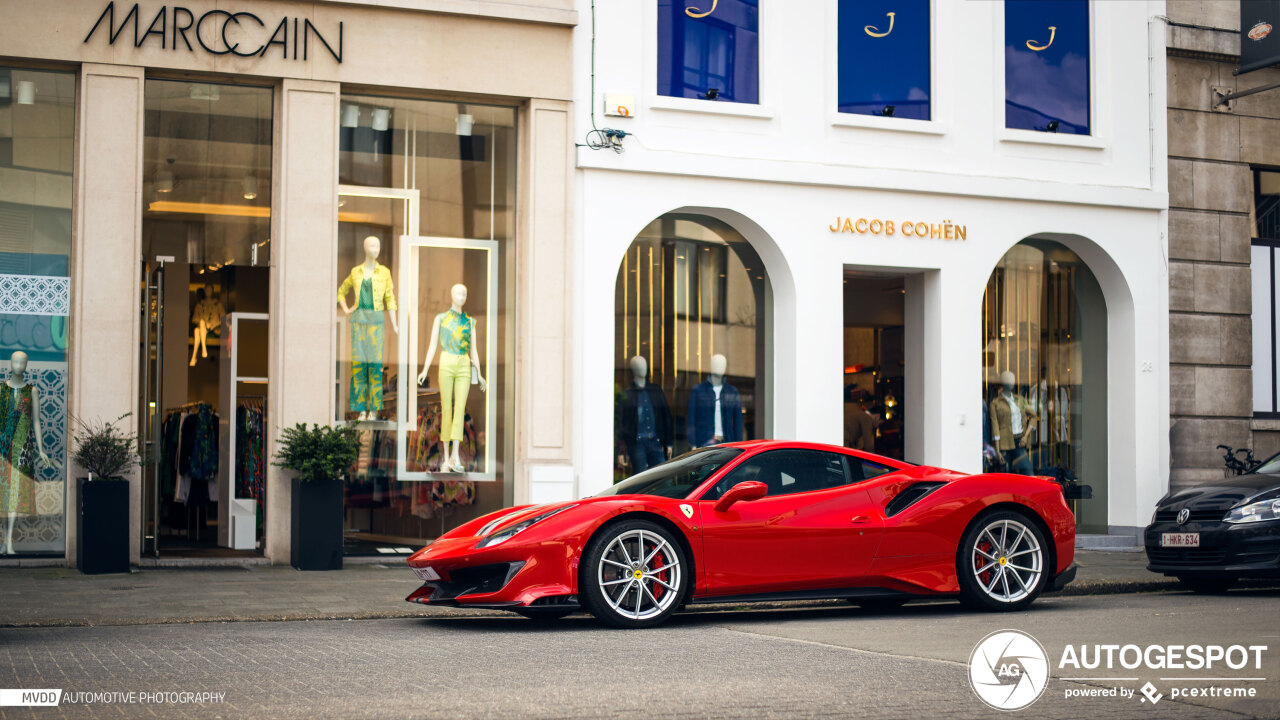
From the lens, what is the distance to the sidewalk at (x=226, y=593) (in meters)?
9.70

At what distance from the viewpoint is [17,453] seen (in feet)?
45.2

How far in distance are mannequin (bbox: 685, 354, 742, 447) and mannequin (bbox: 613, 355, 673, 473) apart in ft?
1.21

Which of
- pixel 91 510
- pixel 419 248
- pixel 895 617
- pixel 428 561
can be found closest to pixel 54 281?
pixel 91 510

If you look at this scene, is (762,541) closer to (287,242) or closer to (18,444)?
(287,242)

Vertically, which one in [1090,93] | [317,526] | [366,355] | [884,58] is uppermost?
[884,58]

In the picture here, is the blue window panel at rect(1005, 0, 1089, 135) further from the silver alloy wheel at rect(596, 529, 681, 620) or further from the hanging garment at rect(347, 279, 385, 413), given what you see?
the silver alloy wheel at rect(596, 529, 681, 620)

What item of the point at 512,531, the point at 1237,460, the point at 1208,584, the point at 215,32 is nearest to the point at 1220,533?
the point at 1208,584

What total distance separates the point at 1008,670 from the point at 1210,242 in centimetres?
1335

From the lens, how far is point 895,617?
972 centimetres

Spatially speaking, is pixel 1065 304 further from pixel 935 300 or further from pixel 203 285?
pixel 203 285

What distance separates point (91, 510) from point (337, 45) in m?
5.62

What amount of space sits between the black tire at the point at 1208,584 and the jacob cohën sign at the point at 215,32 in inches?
405

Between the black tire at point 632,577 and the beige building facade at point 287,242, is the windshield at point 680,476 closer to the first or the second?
the black tire at point 632,577

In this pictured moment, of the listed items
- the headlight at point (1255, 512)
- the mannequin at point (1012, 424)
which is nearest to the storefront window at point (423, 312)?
the mannequin at point (1012, 424)
